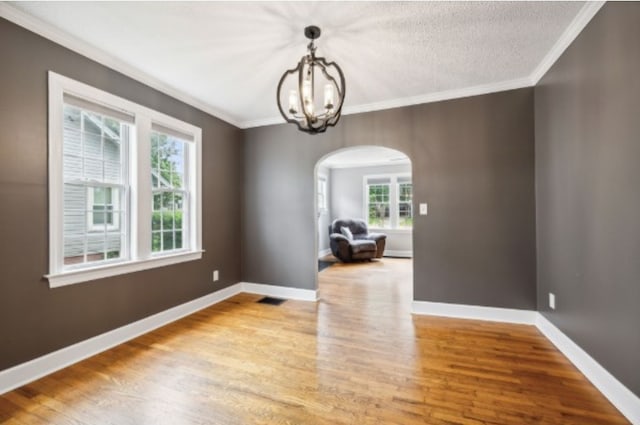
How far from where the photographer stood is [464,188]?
3412 millimetres

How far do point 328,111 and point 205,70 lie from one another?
1599 millimetres

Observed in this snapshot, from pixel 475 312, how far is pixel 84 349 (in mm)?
3957

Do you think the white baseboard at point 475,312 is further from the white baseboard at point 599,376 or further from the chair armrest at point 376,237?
the chair armrest at point 376,237

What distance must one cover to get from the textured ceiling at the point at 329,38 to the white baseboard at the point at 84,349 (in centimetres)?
257

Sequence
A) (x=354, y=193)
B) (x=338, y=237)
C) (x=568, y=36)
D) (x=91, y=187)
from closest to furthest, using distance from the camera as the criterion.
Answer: (x=568, y=36) < (x=91, y=187) < (x=338, y=237) < (x=354, y=193)

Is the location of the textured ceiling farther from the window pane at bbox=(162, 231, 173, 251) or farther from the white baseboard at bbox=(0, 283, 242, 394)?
the white baseboard at bbox=(0, 283, 242, 394)

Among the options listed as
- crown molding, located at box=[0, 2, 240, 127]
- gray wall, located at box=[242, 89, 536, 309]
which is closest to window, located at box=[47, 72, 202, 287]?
crown molding, located at box=[0, 2, 240, 127]

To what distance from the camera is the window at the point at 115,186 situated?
236 centimetres

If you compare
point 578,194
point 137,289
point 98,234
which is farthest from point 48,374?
point 578,194

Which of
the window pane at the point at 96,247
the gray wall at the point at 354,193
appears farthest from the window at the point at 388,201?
the window pane at the point at 96,247

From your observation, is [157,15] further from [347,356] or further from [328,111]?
[347,356]

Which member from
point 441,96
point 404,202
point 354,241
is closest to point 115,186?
point 441,96

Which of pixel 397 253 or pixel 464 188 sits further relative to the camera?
pixel 397 253

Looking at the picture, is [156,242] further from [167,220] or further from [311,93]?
[311,93]
